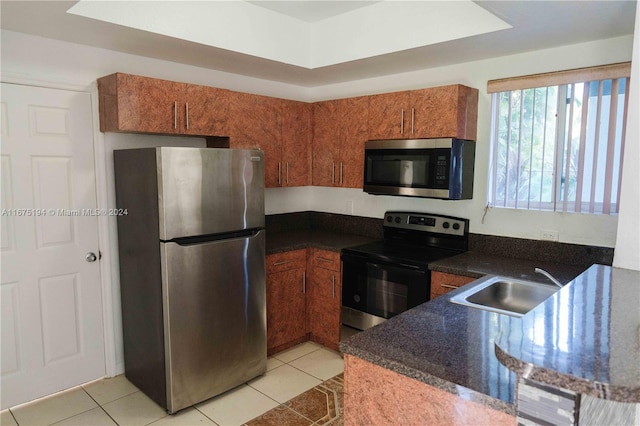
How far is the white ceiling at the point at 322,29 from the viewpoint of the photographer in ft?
7.33

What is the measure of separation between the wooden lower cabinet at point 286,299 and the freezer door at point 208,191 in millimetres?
530

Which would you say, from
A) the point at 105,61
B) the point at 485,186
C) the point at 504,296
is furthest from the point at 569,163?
the point at 105,61

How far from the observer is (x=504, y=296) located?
2.37 m

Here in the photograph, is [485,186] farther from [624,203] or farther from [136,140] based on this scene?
[136,140]

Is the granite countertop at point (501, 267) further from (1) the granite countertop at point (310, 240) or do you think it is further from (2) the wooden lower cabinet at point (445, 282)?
(1) the granite countertop at point (310, 240)

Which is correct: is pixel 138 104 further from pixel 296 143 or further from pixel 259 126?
pixel 296 143

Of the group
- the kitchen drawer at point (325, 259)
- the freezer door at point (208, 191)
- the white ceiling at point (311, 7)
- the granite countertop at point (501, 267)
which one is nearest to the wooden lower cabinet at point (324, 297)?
the kitchen drawer at point (325, 259)

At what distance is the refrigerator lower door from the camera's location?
2.58 m

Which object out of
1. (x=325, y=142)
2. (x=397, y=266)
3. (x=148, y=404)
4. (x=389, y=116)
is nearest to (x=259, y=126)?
Result: (x=325, y=142)

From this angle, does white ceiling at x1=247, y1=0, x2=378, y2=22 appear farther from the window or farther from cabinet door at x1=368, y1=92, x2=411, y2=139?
the window

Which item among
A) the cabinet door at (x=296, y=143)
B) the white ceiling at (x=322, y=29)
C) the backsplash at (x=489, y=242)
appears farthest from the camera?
the cabinet door at (x=296, y=143)

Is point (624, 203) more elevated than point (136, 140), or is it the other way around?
point (136, 140)

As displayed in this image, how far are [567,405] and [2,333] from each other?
3.04m

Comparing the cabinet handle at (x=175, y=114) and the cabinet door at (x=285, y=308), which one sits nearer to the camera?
the cabinet handle at (x=175, y=114)
